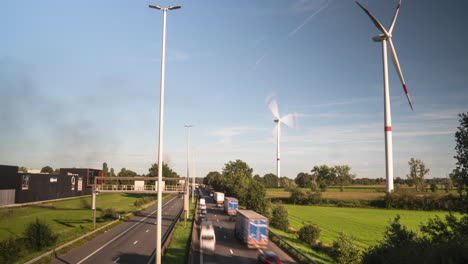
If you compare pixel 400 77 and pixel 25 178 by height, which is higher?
pixel 400 77

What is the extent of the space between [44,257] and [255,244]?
2004 cm

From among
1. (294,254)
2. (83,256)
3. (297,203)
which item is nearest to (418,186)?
(297,203)

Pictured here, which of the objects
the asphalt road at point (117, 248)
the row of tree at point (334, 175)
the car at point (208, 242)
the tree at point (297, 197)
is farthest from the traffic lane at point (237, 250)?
the row of tree at point (334, 175)

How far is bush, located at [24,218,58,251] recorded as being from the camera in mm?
31453

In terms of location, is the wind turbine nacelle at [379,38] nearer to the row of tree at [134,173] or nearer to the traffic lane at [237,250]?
the traffic lane at [237,250]

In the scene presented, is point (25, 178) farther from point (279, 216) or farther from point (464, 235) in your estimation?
point (464, 235)

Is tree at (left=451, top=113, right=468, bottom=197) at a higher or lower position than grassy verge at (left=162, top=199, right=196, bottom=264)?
higher

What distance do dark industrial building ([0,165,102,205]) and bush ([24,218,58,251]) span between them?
5611 centimetres

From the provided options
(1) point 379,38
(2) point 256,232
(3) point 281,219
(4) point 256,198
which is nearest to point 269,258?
(2) point 256,232

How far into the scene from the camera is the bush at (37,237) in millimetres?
31453

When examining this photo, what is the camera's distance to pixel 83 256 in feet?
94.2

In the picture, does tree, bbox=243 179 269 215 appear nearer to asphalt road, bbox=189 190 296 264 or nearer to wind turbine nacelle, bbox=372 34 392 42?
asphalt road, bbox=189 190 296 264

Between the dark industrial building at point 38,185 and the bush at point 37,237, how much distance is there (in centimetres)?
5611

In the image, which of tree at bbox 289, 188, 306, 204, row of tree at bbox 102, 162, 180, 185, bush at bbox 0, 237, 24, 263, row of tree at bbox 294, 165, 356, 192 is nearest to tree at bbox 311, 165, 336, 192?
row of tree at bbox 294, 165, 356, 192
